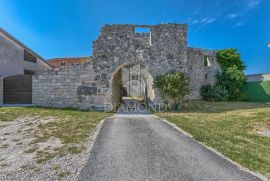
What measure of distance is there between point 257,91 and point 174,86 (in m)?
16.0

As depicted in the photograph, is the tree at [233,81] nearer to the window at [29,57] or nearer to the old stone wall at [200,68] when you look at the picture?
the old stone wall at [200,68]

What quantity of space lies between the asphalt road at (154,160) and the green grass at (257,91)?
20.2 m

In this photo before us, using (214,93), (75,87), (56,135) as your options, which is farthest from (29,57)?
(214,93)

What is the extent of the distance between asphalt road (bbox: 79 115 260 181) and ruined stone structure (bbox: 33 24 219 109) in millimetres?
6059

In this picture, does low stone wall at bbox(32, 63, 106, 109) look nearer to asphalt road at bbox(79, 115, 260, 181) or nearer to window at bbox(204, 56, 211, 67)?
asphalt road at bbox(79, 115, 260, 181)

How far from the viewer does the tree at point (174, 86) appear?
36.7 ft

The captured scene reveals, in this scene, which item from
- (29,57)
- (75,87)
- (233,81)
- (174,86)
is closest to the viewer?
(174,86)

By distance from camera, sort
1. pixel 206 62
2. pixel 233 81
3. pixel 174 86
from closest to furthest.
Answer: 1. pixel 174 86
2. pixel 233 81
3. pixel 206 62

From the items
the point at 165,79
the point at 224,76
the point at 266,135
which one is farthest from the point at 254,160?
the point at 224,76

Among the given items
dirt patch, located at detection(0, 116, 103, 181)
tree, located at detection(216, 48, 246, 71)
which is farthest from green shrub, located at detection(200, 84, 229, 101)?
dirt patch, located at detection(0, 116, 103, 181)

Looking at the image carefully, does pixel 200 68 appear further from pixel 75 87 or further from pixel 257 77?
pixel 75 87

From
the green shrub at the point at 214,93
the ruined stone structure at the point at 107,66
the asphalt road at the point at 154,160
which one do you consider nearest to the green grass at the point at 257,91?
the green shrub at the point at 214,93

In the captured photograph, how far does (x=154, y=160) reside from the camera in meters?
4.00

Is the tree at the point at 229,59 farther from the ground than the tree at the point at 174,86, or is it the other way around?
the tree at the point at 229,59
